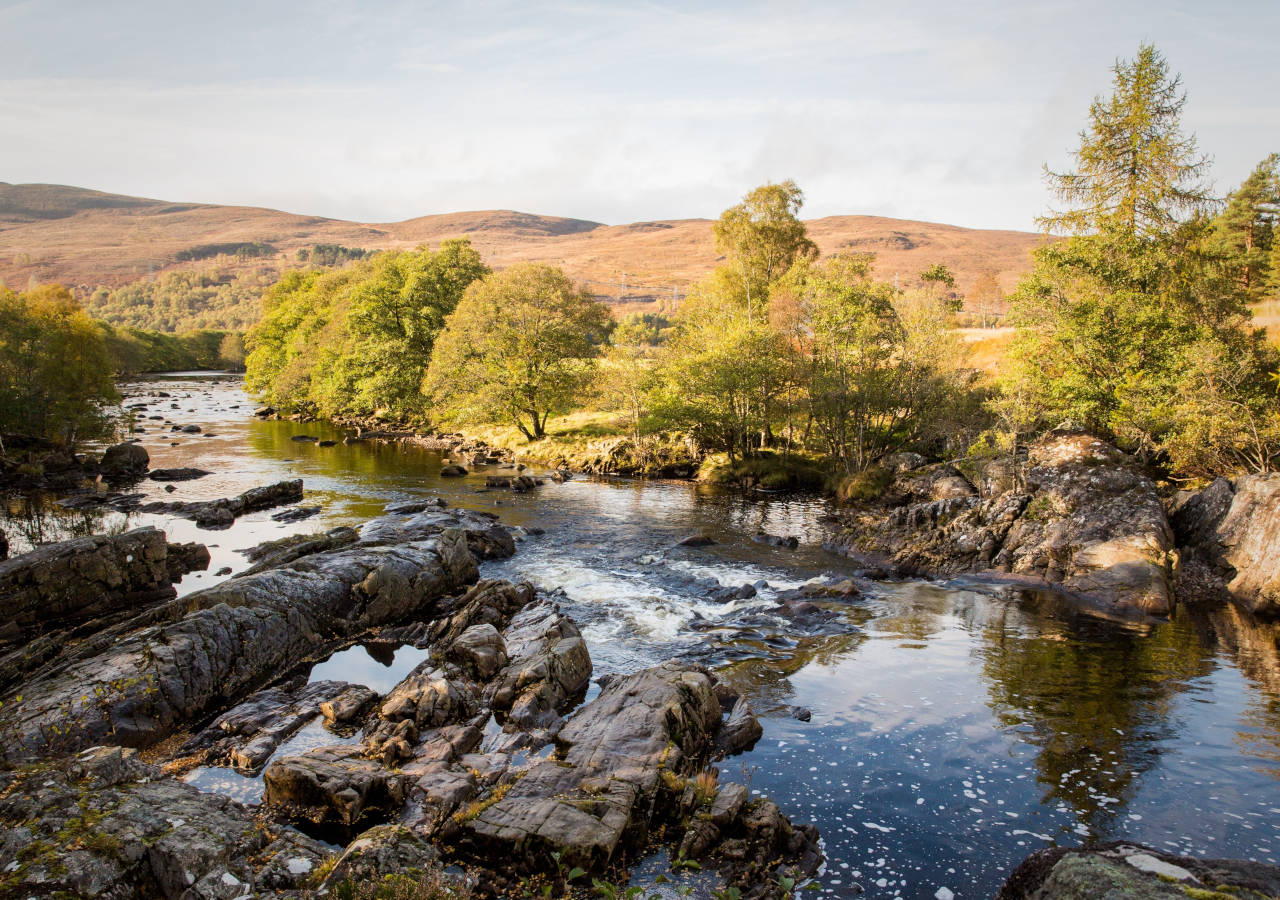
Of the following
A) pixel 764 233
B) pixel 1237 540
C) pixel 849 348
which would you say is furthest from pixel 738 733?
pixel 764 233

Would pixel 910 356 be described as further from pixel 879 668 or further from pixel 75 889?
pixel 75 889

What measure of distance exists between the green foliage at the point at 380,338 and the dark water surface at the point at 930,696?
1337 inches

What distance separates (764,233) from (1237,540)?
161ft

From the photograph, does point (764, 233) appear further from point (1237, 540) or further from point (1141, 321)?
point (1237, 540)

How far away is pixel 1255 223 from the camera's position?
71.6m

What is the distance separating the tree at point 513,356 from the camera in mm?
55375

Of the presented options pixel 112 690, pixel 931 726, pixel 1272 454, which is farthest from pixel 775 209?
pixel 112 690

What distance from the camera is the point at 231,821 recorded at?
9820 mm

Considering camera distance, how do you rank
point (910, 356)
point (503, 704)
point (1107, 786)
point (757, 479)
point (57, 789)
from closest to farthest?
1. point (57, 789)
2. point (1107, 786)
3. point (503, 704)
4. point (910, 356)
5. point (757, 479)

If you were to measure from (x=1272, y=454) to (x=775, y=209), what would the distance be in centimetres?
4773

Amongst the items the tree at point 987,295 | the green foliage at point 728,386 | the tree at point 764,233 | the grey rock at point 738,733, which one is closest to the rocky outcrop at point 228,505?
the green foliage at point 728,386

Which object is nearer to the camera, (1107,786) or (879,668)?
(1107,786)

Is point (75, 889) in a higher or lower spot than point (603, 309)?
lower

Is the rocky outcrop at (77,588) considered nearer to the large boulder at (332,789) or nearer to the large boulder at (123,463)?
the large boulder at (332,789)
